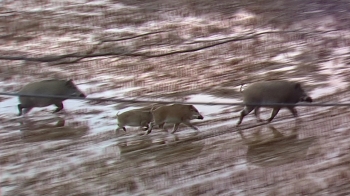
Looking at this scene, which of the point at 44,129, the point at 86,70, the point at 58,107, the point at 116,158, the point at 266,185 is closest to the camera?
the point at 266,185

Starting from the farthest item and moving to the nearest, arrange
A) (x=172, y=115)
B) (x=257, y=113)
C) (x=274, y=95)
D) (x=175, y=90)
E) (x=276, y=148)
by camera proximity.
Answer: (x=175, y=90) → (x=257, y=113) → (x=274, y=95) → (x=172, y=115) → (x=276, y=148)

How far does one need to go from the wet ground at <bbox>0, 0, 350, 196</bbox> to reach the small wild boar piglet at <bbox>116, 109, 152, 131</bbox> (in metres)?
0.10

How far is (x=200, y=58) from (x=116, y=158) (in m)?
2.66

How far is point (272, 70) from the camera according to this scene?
20.0ft

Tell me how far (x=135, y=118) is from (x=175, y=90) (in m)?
1.21

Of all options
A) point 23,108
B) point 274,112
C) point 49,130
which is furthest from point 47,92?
point 274,112

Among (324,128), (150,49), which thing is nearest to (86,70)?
(150,49)

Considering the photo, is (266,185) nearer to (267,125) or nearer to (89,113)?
(267,125)

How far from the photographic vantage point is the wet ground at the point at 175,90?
3709 mm

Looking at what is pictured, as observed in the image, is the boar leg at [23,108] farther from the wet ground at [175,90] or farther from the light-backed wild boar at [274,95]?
the light-backed wild boar at [274,95]

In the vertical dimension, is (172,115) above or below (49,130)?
above

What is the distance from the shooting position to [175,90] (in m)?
5.63

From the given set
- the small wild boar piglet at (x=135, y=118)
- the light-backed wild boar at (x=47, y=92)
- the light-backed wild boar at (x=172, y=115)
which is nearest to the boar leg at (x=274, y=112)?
the light-backed wild boar at (x=172, y=115)

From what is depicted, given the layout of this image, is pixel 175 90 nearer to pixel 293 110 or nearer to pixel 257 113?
pixel 257 113
